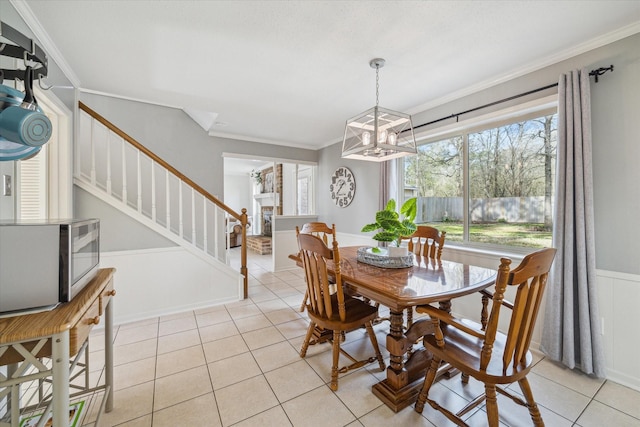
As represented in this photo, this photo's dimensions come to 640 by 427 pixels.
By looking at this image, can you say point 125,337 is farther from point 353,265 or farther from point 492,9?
point 492,9

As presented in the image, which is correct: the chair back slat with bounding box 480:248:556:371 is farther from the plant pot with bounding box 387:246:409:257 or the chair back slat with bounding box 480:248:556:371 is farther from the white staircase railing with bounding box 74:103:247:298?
the white staircase railing with bounding box 74:103:247:298

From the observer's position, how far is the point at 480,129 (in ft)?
9.21

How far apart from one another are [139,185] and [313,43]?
7.37ft

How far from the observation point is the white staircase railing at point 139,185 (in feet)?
8.85

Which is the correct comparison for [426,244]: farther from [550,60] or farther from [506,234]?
[550,60]

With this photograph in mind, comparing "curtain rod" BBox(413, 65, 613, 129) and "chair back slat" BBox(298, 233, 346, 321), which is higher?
"curtain rod" BBox(413, 65, 613, 129)

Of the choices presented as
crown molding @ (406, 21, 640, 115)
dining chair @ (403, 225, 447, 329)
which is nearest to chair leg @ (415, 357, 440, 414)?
dining chair @ (403, 225, 447, 329)

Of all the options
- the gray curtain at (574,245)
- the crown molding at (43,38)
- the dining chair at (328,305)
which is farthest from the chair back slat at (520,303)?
the crown molding at (43,38)

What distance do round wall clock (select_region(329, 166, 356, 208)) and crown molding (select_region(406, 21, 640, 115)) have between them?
5.92ft

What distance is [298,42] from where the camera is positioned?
202 centimetres

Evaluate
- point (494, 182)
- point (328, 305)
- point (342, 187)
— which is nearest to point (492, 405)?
point (328, 305)

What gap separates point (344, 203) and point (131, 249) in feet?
10.6

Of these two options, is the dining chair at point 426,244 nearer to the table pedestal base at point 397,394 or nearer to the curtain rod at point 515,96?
the table pedestal base at point 397,394

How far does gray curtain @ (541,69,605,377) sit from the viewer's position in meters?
1.88
